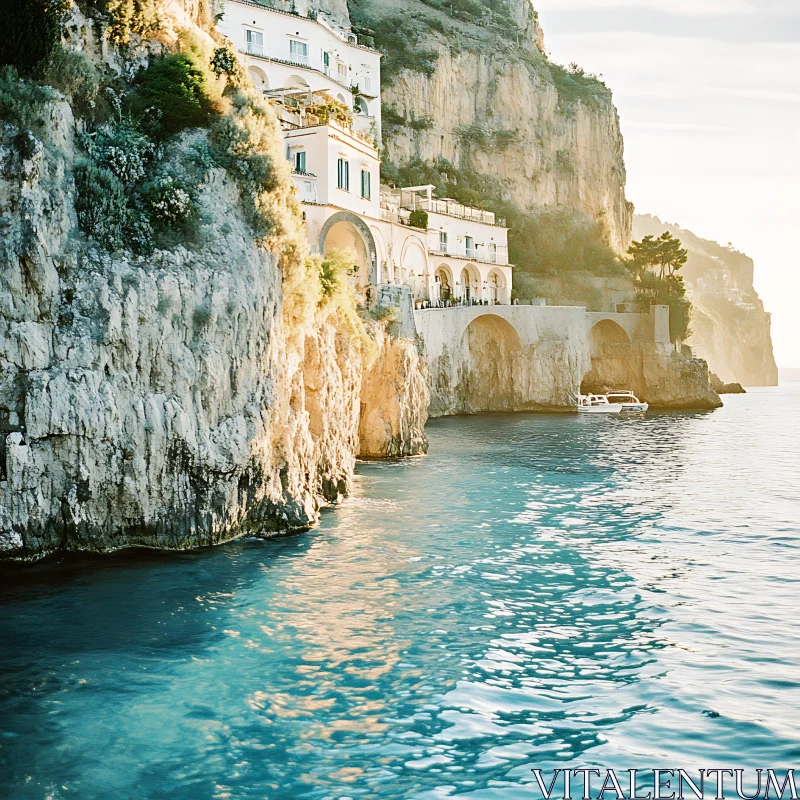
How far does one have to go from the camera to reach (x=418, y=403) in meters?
40.2

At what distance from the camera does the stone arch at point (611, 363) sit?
73.5 metres

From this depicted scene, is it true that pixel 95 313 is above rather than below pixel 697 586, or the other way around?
above

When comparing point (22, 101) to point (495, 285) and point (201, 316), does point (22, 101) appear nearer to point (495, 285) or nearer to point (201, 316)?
point (201, 316)

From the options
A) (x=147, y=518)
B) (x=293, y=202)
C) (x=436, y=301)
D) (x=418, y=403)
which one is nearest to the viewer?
(x=147, y=518)

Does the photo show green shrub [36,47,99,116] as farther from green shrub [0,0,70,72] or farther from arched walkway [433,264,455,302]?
arched walkway [433,264,455,302]

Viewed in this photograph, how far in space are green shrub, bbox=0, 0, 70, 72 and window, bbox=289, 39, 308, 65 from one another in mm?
34957

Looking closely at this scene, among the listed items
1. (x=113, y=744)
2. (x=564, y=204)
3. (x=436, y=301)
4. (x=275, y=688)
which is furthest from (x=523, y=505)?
(x=564, y=204)

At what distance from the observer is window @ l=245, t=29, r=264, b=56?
50.1 m

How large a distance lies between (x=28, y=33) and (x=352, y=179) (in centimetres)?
2582

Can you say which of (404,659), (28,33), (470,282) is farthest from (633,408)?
(404,659)

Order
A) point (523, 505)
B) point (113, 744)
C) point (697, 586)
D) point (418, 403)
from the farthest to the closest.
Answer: point (418, 403)
point (523, 505)
point (697, 586)
point (113, 744)

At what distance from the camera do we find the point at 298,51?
53.2 meters

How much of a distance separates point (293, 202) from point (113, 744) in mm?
17062

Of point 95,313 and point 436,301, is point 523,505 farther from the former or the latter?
point 436,301
